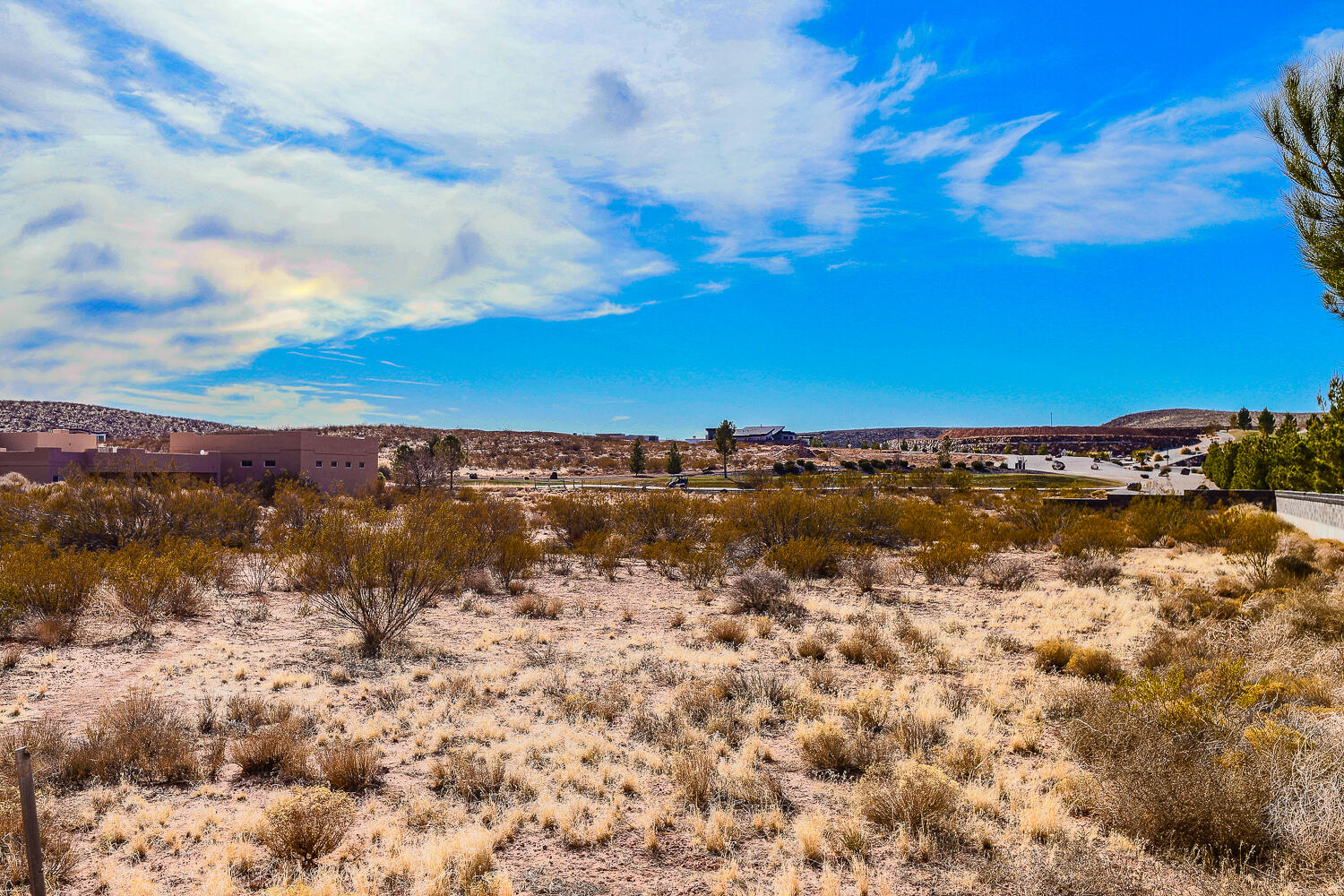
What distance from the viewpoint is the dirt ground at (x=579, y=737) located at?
518cm

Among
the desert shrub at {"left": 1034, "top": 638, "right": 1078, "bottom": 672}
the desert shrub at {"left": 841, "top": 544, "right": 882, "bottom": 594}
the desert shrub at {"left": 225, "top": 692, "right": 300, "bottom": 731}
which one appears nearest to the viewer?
the desert shrub at {"left": 225, "top": 692, "right": 300, "bottom": 731}

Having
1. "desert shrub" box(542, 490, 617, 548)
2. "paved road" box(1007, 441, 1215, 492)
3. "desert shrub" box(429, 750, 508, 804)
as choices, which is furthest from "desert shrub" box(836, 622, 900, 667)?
"paved road" box(1007, 441, 1215, 492)

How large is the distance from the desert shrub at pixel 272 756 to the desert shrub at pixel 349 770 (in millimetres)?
195

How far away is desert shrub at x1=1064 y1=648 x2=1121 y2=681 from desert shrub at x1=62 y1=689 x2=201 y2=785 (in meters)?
10.7

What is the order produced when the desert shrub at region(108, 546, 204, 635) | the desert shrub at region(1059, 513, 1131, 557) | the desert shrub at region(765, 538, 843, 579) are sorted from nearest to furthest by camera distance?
the desert shrub at region(108, 546, 204, 635), the desert shrub at region(765, 538, 843, 579), the desert shrub at region(1059, 513, 1131, 557)

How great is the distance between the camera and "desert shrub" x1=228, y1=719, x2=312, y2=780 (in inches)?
262

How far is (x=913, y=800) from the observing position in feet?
18.9

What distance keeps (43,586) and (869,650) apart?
14.8 meters

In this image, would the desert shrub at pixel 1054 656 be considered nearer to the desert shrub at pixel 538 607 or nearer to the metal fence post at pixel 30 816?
the desert shrub at pixel 538 607

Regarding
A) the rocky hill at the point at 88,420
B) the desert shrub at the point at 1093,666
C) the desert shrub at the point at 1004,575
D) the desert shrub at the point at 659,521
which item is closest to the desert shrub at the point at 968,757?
the desert shrub at the point at 1093,666

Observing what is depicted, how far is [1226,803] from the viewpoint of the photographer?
5.10 meters

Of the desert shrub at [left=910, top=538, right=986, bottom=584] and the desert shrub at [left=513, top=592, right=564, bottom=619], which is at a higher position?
the desert shrub at [left=910, top=538, right=986, bottom=584]

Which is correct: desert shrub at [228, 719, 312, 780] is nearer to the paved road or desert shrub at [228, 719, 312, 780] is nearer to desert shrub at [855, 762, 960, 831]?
desert shrub at [855, 762, 960, 831]

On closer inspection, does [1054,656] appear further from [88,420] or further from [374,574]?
[88,420]
